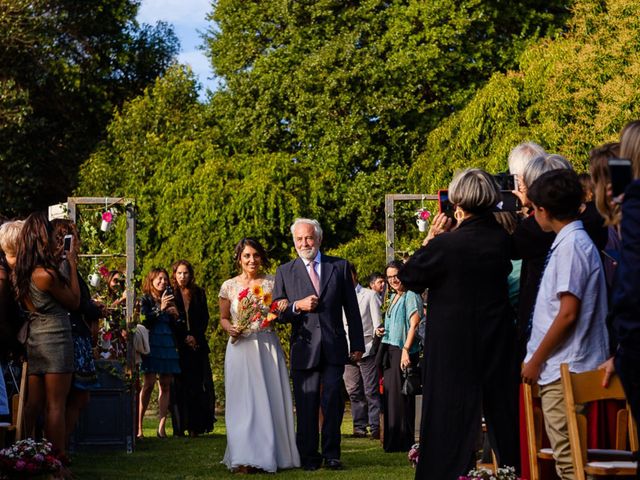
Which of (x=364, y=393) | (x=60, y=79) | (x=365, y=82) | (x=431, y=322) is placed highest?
(x=60, y=79)

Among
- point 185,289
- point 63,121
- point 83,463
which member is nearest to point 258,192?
point 185,289

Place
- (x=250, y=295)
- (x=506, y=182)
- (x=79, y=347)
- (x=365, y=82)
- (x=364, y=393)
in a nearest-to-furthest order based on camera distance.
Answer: (x=506, y=182) → (x=79, y=347) → (x=250, y=295) → (x=364, y=393) → (x=365, y=82)

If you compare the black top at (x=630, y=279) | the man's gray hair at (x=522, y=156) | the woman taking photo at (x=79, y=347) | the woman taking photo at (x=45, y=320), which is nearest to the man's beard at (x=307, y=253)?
the woman taking photo at (x=79, y=347)

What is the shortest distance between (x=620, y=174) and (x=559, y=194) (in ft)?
5.33

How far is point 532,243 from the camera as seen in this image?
709 cm

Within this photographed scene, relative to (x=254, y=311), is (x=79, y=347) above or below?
below

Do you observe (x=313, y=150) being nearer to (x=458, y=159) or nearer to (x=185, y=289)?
(x=458, y=159)

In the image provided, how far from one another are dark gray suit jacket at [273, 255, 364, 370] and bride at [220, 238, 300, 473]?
0.74 feet

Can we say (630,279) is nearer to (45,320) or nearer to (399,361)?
(45,320)

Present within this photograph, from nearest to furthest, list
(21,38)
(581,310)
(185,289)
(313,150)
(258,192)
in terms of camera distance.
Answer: (581,310), (185,289), (258,192), (313,150), (21,38)

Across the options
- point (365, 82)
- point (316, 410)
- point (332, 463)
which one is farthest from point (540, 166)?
point (365, 82)

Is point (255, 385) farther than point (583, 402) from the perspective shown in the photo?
Yes

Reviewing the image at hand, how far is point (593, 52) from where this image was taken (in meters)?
26.5

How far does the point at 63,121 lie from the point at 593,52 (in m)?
16.7
